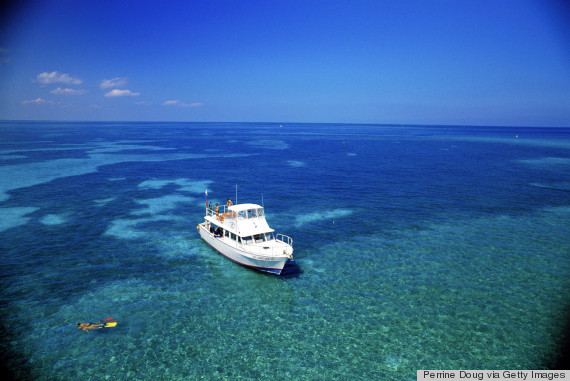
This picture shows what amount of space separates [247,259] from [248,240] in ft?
6.92

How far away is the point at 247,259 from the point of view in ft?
99.1

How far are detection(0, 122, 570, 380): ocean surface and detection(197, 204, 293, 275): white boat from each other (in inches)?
53.4

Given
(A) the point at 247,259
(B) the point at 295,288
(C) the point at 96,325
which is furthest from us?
(A) the point at 247,259

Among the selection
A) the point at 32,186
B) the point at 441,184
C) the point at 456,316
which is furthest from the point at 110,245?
the point at 441,184

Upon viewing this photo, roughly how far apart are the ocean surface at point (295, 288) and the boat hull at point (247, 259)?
Answer: 34.7 inches

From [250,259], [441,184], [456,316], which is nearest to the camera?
[456,316]

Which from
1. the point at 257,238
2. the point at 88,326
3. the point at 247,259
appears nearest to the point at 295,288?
the point at 247,259

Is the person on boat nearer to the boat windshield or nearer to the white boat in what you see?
the white boat

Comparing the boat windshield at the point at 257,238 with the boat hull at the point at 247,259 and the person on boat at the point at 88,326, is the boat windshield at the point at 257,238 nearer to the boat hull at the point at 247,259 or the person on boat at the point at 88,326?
the boat hull at the point at 247,259

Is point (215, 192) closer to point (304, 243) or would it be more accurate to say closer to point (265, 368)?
point (304, 243)

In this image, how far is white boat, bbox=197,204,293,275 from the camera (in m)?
29.1

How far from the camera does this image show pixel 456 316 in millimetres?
23516

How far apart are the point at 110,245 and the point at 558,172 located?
105m

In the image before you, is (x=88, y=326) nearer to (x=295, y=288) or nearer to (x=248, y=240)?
(x=248, y=240)
